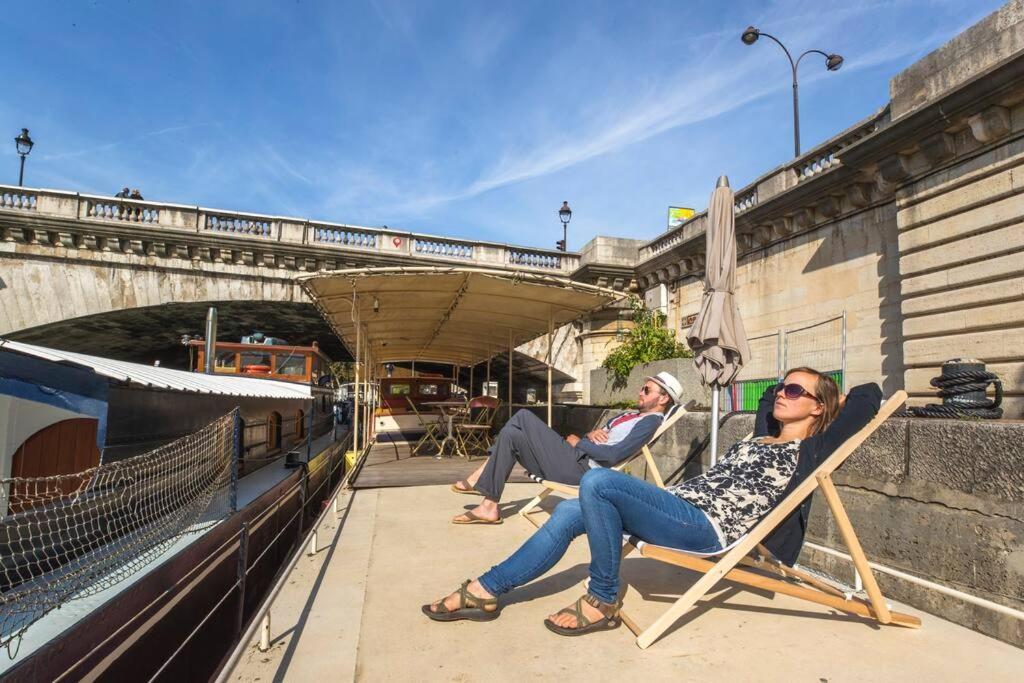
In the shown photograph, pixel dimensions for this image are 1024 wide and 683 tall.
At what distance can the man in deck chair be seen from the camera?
12.0ft

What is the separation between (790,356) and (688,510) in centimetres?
900

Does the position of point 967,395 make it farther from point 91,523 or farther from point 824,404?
point 91,523

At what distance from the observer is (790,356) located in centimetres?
1017

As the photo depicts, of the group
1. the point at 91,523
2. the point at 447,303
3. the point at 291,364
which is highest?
the point at 447,303

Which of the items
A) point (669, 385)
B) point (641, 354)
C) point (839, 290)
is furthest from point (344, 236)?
point (669, 385)

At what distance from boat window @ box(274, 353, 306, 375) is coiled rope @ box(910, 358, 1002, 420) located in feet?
38.3

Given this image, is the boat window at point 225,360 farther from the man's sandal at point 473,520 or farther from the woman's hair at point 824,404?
the woman's hair at point 824,404

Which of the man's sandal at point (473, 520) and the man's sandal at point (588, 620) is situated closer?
the man's sandal at point (588, 620)

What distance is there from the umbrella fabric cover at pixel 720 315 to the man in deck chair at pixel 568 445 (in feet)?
1.87

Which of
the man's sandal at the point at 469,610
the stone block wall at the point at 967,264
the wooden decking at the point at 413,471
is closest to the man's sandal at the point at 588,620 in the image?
the man's sandal at the point at 469,610

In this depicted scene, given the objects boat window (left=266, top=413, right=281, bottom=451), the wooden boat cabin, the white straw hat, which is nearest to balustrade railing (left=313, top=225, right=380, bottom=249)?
the wooden boat cabin

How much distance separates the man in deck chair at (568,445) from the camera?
12.0 feet

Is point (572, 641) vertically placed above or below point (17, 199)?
below

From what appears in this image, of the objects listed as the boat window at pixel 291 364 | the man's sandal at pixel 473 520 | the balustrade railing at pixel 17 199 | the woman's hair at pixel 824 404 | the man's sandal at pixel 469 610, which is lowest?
the man's sandal at pixel 473 520
